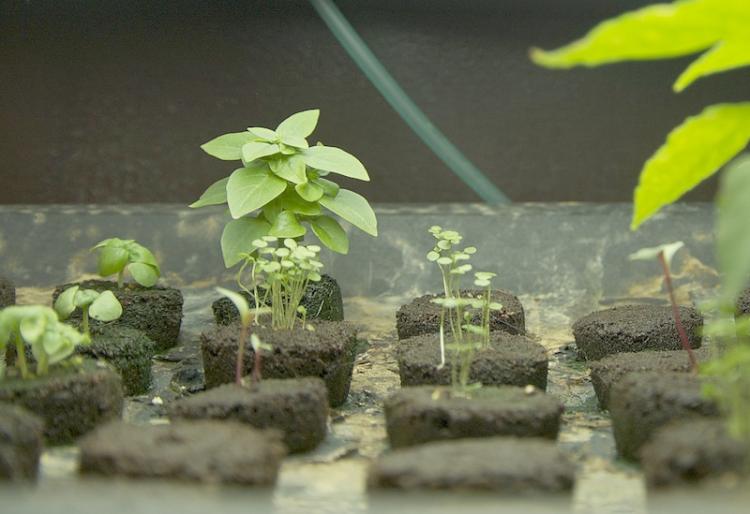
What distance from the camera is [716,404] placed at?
1.76 m

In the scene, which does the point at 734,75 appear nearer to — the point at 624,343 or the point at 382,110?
the point at 382,110

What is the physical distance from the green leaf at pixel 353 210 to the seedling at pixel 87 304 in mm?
644

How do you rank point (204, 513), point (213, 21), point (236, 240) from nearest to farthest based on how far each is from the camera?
point (204, 513) < point (236, 240) < point (213, 21)

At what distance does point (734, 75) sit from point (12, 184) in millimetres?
2615

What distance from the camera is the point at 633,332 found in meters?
2.60

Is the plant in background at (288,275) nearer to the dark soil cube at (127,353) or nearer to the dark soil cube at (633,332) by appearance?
the dark soil cube at (127,353)

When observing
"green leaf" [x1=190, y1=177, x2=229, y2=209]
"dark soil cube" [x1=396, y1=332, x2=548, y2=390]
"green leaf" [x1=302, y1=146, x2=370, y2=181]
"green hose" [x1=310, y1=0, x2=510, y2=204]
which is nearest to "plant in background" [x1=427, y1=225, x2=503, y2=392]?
"dark soil cube" [x1=396, y1=332, x2=548, y2=390]

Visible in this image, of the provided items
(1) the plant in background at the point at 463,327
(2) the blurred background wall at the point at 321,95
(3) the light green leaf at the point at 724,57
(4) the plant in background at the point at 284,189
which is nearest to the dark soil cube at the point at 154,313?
(4) the plant in background at the point at 284,189

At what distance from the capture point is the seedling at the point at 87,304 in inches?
95.1

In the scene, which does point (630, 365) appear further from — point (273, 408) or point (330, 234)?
point (330, 234)

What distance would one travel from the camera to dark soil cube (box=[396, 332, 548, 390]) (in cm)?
221

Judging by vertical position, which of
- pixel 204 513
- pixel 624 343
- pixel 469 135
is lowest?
pixel 204 513

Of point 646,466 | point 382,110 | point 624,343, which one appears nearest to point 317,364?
point 624,343

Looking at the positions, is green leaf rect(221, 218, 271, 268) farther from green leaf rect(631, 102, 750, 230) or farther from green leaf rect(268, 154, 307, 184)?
green leaf rect(631, 102, 750, 230)
